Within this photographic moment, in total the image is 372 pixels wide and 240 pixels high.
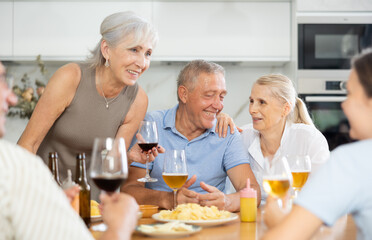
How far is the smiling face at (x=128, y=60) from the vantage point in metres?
2.23

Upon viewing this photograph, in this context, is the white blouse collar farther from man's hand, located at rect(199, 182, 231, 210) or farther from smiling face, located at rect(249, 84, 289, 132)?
man's hand, located at rect(199, 182, 231, 210)

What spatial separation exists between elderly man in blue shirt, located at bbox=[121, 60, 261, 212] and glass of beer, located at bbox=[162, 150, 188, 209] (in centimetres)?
49

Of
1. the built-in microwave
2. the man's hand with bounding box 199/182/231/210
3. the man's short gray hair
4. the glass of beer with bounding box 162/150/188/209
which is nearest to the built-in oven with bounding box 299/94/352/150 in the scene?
the built-in microwave

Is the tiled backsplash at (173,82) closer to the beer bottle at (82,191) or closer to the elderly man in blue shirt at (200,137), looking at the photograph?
the elderly man in blue shirt at (200,137)

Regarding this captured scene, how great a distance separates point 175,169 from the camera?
5.67 feet

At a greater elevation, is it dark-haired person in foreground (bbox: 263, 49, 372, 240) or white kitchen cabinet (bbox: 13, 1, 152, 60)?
white kitchen cabinet (bbox: 13, 1, 152, 60)

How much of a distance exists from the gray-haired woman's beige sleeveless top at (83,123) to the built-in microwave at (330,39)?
6.06 feet

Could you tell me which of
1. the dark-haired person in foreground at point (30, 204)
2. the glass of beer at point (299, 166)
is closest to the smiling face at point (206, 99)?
the glass of beer at point (299, 166)

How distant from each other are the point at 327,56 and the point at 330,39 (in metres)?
0.14

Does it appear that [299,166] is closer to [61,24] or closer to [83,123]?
[83,123]

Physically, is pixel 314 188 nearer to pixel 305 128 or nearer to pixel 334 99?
pixel 305 128

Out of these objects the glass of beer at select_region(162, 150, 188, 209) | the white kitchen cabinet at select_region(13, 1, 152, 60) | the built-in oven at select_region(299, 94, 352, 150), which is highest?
the white kitchen cabinet at select_region(13, 1, 152, 60)

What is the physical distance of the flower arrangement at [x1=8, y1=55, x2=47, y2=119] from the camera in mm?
3814

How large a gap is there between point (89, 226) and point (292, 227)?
72 cm
